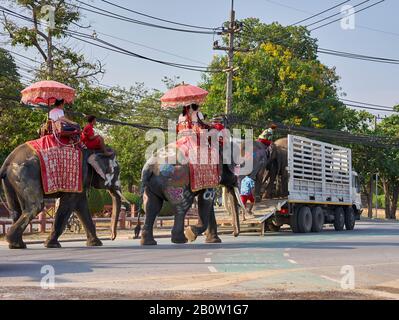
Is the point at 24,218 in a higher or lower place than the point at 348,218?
higher

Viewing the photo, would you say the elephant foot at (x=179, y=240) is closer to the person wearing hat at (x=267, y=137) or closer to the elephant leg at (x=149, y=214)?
the elephant leg at (x=149, y=214)

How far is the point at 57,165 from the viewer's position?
15.2m

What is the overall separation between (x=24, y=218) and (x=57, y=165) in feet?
4.38

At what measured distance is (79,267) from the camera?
11477 millimetres

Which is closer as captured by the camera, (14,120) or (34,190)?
(34,190)

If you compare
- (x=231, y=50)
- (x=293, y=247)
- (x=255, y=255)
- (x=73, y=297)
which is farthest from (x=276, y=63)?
(x=73, y=297)

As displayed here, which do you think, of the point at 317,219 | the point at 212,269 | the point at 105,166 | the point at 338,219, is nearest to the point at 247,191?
the point at 317,219

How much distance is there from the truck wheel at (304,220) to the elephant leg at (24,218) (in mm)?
11212

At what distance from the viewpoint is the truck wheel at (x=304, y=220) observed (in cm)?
2386

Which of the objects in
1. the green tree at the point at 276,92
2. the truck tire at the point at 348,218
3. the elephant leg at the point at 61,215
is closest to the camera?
the elephant leg at the point at 61,215

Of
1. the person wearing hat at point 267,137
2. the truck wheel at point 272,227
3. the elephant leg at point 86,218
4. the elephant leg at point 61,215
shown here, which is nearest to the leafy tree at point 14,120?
the person wearing hat at point 267,137

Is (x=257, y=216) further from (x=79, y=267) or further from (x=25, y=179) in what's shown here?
(x=79, y=267)

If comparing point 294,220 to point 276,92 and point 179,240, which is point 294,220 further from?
point 276,92
